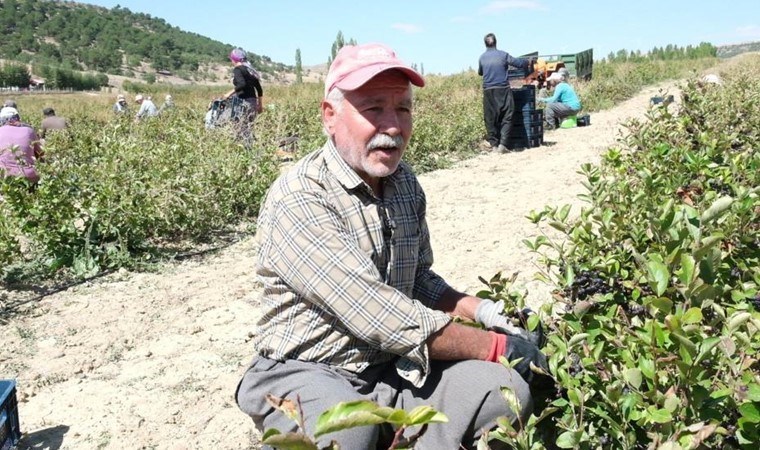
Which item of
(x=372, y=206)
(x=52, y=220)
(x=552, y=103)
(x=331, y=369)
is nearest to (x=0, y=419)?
(x=331, y=369)

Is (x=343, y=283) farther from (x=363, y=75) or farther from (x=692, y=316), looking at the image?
(x=692, y=316)

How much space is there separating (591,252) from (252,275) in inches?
120

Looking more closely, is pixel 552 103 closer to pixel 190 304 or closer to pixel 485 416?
pixel 190 304

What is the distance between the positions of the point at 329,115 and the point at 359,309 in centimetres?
55

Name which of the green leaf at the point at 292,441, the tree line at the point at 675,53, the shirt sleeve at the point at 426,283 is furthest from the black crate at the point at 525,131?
the tree line at the point at 675,53

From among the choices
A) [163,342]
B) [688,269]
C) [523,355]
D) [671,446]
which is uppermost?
[688,269]

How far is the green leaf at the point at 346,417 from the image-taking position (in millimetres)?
668

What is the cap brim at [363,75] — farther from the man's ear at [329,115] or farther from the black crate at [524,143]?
the black crate at [524,143]

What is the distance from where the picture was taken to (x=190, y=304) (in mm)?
4105

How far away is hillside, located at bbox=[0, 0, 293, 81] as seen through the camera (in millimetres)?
97688

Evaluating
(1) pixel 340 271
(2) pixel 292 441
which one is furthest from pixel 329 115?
(2) pixel 292 441

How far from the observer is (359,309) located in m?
1.70

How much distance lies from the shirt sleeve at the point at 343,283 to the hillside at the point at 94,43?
3809 inches

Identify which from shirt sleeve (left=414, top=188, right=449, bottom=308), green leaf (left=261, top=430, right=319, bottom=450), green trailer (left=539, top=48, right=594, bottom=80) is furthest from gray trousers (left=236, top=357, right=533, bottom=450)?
green trailer (left=539, top=48, right=594, bottom=80)
